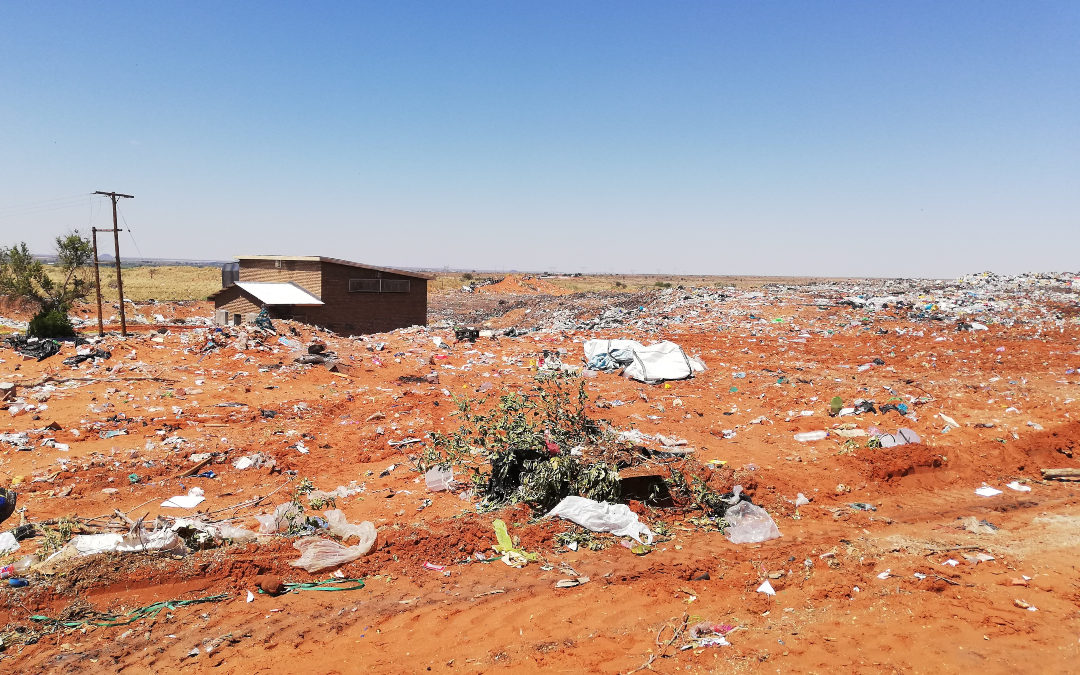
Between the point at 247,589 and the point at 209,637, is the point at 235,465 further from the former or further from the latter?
the point at 209,637

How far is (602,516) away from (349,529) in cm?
235

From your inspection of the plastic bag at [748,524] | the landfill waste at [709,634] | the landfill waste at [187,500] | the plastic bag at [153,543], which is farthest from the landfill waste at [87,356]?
Answer: the landfill waste at [709,634]

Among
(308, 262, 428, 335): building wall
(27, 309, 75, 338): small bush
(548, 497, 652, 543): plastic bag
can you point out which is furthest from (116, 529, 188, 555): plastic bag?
(308, 262, 428, 335): building wall

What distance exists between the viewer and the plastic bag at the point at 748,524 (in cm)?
538

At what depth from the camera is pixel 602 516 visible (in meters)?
5.42

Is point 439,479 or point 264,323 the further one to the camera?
point 264,323

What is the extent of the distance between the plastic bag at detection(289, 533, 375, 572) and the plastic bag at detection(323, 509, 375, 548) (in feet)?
0.17

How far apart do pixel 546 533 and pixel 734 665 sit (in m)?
2.13

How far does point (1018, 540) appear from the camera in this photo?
5164 millimetres

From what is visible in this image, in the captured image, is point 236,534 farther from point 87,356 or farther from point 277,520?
point 87,356

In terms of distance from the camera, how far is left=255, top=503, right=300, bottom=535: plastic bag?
5.44 metres

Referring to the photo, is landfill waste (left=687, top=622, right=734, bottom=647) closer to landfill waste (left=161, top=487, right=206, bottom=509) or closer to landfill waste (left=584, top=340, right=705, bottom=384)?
landfill waste (left=161, top=487, right=206, bottom=509)

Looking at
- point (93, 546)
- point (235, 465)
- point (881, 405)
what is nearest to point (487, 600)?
point (93, 546)

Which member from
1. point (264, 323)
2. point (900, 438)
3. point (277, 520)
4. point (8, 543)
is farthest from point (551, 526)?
point (264, 323)
